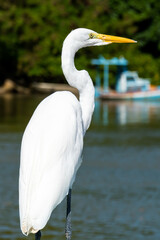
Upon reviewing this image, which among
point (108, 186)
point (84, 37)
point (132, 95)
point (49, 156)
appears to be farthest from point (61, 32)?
point (49, 156)

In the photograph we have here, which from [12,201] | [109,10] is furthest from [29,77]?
[12,201]

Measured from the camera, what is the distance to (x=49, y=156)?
581 cm

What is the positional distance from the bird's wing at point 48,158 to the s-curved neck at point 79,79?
0.77 ft

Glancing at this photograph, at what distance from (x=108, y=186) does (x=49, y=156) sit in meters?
6.09

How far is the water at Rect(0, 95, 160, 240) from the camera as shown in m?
9.02

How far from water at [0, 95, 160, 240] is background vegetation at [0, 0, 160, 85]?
18.9m

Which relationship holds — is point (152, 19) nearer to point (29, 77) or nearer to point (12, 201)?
point (29, 77)

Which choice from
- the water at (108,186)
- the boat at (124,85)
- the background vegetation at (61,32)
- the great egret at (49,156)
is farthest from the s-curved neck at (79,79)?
the background vegetation at (61,32)

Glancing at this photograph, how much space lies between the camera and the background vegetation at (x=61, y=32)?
136 feet

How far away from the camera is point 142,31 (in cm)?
4409

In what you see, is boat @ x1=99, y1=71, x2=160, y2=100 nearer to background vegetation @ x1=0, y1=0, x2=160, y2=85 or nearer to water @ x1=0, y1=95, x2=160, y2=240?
background vegetation @ x1=0, y1=0, x2=160, y2=85

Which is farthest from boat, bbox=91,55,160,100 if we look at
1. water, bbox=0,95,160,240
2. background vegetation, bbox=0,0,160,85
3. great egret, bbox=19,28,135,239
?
great egret, bbox=19,28,135,239

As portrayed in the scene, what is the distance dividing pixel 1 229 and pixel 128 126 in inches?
523

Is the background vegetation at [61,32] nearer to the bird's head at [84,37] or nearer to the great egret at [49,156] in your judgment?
the bird's head at [84,37]
